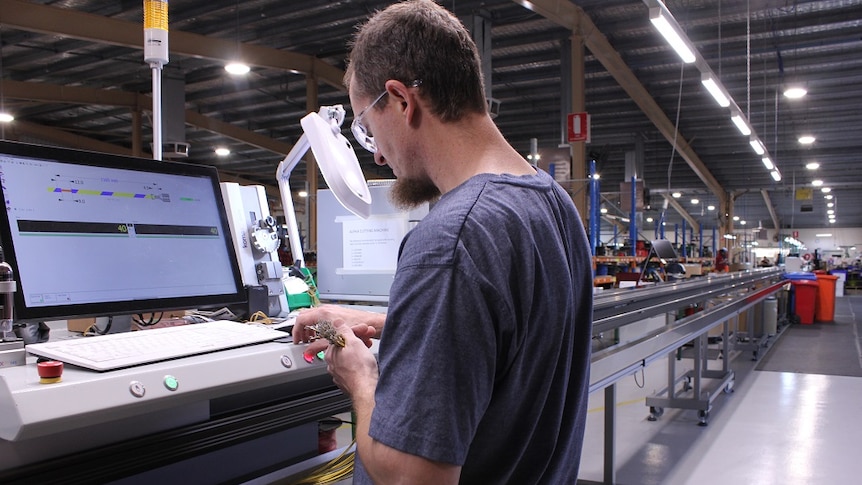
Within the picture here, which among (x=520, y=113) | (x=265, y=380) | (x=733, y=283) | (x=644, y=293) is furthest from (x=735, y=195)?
(x=265, y=380)

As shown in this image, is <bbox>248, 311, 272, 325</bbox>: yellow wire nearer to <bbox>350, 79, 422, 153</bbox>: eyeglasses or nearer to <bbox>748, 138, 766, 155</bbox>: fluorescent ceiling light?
<bbox>350, 79, 422, 153</bbox>: eyeglasses

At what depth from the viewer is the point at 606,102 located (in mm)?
11102

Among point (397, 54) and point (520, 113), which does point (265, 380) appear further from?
point (520, 113)

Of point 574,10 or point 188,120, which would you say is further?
point 188,120

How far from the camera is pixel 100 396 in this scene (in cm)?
76

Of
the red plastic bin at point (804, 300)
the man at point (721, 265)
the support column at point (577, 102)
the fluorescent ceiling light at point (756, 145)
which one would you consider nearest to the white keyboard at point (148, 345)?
the support column at point (577, 102)

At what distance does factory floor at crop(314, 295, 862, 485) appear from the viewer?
3.19m

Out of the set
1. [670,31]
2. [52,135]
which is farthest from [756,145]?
[52,135]

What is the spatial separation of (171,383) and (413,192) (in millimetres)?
437

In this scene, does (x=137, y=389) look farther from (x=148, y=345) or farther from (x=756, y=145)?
(x=756, y=145)

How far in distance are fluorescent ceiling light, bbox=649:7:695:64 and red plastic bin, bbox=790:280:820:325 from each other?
19.8 ft

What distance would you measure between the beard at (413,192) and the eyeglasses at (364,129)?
77 millimetres

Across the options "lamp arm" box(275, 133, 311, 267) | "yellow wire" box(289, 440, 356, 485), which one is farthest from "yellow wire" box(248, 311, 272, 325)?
"yellow wire" box(289, 440, 356, 485)

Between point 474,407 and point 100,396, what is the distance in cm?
46
